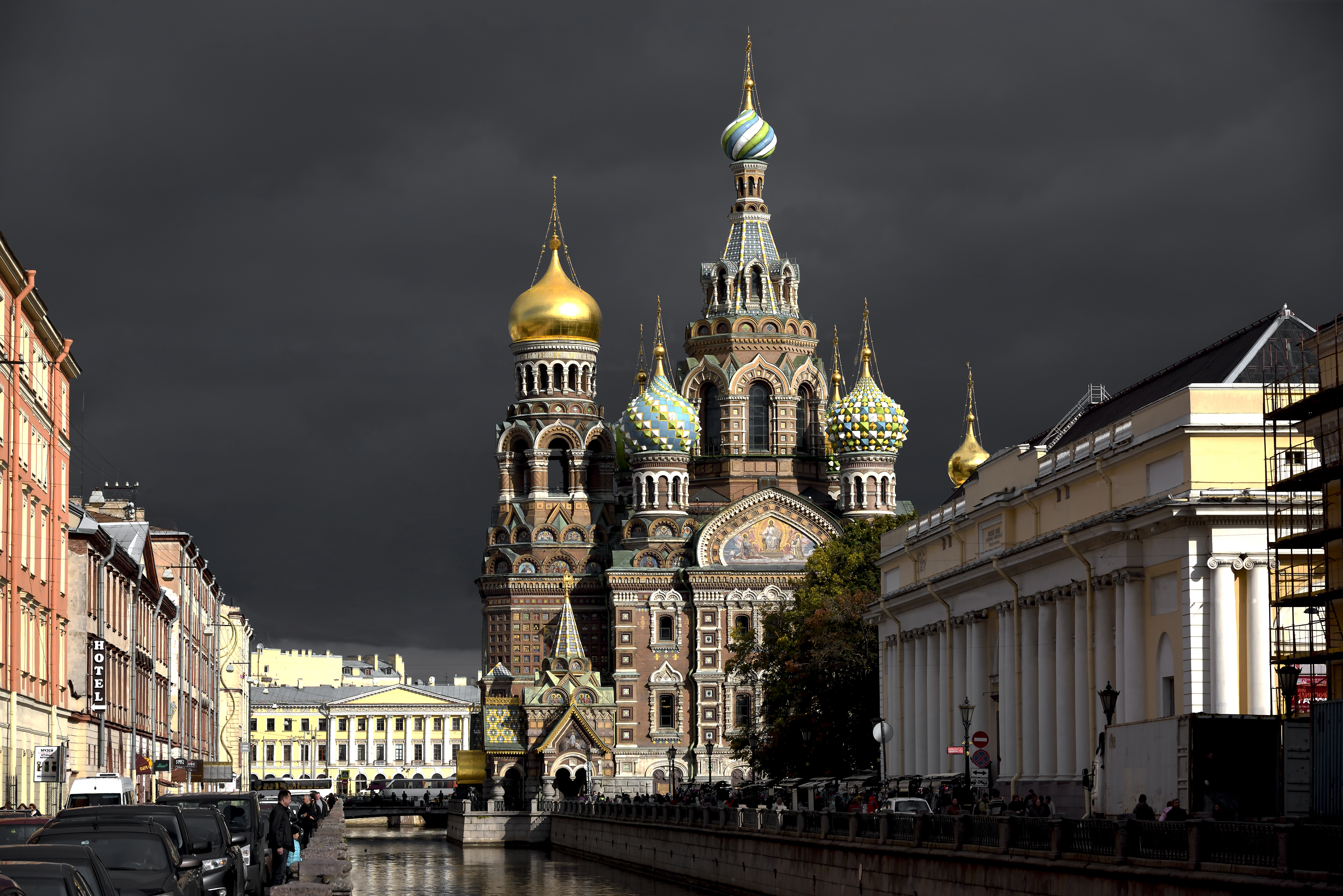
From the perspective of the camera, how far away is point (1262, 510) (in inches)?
1554

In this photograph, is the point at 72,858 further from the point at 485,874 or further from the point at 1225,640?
the point at 485,874

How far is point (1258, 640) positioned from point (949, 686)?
19.4 m

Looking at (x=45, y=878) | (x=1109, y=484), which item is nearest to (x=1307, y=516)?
(x=1109, y=484)

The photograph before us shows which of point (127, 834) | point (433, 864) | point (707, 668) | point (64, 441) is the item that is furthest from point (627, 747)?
point (127, 834)

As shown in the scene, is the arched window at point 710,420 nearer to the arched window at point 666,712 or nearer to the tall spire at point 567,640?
the tall spire at point 567,640

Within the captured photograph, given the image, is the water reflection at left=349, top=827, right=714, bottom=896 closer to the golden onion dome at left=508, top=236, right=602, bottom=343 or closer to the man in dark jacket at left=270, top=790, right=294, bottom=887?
the man in dark jacket at left=270, top=790, right=294, bottom=887

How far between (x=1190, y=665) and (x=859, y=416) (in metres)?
74.0

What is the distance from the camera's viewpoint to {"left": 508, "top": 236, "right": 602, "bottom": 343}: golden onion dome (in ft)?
392

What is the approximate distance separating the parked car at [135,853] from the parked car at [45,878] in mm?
5196

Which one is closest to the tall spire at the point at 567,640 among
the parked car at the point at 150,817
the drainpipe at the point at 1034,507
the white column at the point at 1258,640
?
the drainpipe at the point at 1034,507

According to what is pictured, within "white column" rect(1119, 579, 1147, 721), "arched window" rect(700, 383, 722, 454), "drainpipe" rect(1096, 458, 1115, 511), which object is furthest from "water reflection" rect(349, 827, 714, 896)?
"arched window" rect(700, 383, 722, 454)

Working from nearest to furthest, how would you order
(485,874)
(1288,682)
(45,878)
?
(45,878) < (1288,682) < (485,874)

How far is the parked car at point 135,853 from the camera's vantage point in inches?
781

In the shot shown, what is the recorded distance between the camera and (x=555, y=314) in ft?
392
